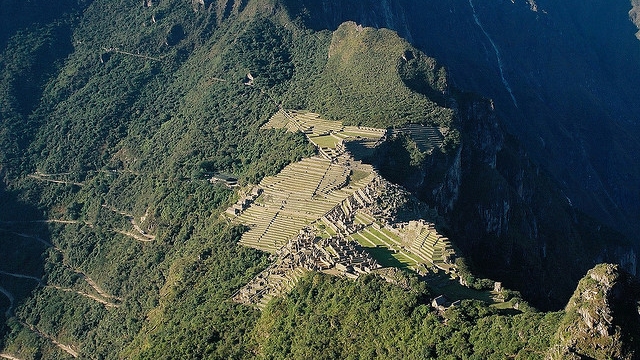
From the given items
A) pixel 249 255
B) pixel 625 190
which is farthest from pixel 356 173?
pixel 625 190

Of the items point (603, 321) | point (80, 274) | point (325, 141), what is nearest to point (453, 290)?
point (603, 321)

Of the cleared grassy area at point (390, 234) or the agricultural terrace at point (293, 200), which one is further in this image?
the agricultural terrace at point (293, 200)

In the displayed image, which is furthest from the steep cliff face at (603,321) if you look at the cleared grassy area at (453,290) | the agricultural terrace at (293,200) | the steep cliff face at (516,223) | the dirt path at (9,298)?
the dirt path at (9,298)

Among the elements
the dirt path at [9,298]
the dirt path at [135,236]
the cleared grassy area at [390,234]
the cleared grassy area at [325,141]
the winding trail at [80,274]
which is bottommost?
the dirt path at [9,298]

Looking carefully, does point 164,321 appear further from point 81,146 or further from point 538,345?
point 81,146

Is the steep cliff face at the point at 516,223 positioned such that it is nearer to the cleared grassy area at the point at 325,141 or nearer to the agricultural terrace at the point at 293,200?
the cleared grassy area at the point at 325,141

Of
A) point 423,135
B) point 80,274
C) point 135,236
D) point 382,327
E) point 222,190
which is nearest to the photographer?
point 382,327

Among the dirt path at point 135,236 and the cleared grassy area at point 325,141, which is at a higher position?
the cleared grassy area at point 325,141

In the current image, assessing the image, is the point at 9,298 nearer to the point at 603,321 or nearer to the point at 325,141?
the point at 325,141
